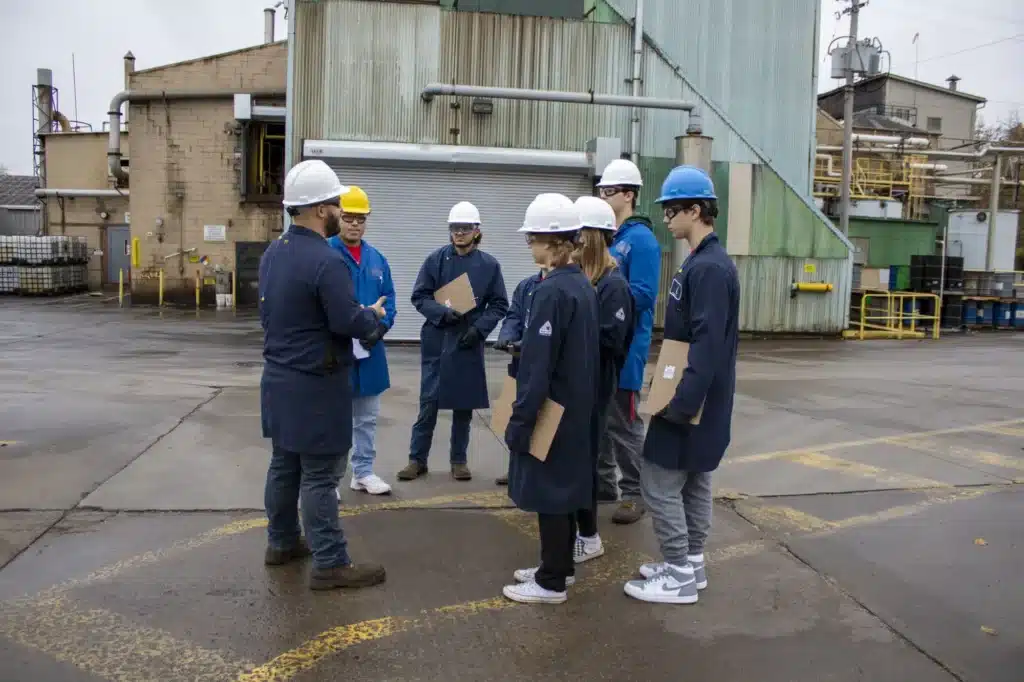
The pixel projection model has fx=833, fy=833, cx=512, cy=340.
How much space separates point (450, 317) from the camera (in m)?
6.12

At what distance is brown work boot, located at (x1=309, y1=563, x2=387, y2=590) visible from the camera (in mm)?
4207

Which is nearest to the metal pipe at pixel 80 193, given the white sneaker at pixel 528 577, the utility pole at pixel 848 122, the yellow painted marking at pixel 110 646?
the utility pole at pixel 848 122

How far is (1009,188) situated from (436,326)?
125 feet

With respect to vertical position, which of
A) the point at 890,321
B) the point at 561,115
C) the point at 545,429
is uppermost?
the point at 561,115

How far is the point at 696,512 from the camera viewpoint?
4.36 meters

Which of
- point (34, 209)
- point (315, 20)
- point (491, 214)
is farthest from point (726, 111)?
point (34, 209)

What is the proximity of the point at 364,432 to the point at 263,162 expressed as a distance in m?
20.7

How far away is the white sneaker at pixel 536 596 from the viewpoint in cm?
414

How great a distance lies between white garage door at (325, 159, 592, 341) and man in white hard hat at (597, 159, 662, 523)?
32.8ft

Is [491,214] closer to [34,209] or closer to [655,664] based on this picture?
[655,664]

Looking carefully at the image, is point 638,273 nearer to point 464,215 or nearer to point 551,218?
point 551,218

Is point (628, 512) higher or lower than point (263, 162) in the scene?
lower

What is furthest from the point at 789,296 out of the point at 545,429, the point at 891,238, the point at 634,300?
the point at 545,429

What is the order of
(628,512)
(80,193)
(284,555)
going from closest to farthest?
(284,555) < (628,512) < (80,193)
